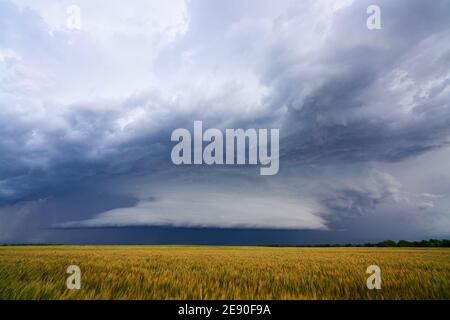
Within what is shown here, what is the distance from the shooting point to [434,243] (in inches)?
2167

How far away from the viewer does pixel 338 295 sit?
17.7 feet

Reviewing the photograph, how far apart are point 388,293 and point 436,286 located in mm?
1441

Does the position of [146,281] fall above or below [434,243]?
above
